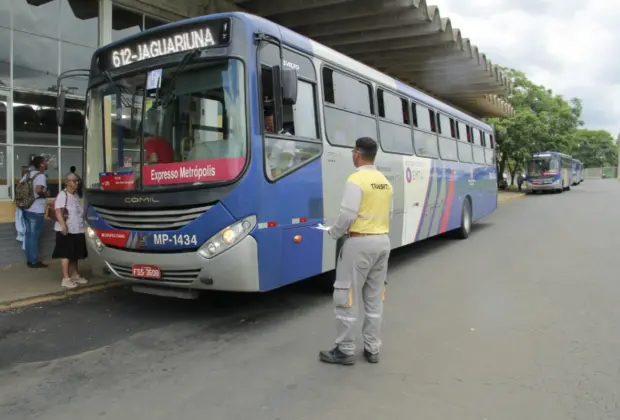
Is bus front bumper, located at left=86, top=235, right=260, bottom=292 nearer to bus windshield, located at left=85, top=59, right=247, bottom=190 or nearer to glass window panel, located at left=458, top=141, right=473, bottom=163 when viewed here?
bus windshield, located at left=85, top=59, right=247, bottom=190

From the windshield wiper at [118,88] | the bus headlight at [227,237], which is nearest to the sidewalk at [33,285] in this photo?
the windshield wiper at [118,88]

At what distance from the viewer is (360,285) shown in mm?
4148

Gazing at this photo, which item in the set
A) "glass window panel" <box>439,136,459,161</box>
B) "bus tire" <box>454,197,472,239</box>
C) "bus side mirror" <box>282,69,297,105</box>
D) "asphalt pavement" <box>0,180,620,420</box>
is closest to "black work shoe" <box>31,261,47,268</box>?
"asphalt pavement" <box>0,180,620,420</box>

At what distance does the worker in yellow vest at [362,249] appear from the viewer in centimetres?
398

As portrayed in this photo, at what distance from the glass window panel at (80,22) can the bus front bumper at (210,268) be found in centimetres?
581

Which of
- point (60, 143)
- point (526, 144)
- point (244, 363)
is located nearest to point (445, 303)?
point (244, 363)

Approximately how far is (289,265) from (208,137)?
61.3 inches

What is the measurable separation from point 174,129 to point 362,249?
2.41m

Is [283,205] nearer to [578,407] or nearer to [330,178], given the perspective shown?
[330,178]

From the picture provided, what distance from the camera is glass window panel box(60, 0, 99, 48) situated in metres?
8.90

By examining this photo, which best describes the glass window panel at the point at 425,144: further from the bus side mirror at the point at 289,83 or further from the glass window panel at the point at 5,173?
the glass window panel at the point at 5,173

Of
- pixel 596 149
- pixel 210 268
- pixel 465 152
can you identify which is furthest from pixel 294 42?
pixel 596 149

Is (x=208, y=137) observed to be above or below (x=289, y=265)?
above

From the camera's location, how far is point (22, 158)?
838 cm
